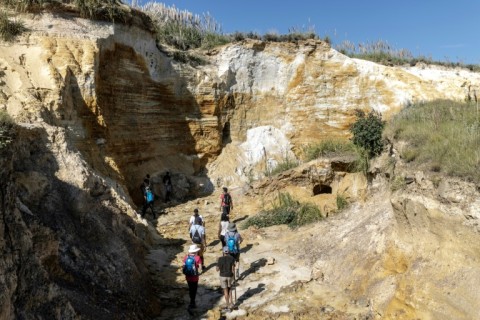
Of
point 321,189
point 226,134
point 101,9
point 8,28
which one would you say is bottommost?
point 321,189

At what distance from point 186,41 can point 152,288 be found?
677 inches

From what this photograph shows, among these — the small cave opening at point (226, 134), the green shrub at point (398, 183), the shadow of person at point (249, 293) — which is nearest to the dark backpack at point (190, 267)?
the shadow of person at point (249, 293)

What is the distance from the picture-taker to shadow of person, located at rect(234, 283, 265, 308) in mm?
8366

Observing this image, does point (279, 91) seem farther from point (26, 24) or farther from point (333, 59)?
point (26, 24)

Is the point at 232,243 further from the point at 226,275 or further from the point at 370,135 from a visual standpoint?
the point at 370,135

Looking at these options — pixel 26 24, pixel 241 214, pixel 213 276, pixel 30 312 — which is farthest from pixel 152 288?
pixel 26 24

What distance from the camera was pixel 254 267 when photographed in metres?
10.3

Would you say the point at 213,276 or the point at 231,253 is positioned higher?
the point at 231,253

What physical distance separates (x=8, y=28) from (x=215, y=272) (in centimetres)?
1016

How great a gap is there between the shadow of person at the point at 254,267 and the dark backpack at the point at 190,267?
79.6 inches

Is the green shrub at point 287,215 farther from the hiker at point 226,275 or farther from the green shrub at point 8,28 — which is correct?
the green shrub at point 8,28

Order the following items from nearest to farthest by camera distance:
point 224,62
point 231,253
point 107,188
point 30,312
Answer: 1. point 30,312
2. point 231,253
3. point 107,188
4. point 224,62

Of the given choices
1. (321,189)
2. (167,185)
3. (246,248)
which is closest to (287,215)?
(246,248)

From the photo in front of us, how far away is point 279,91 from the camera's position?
22594mm
